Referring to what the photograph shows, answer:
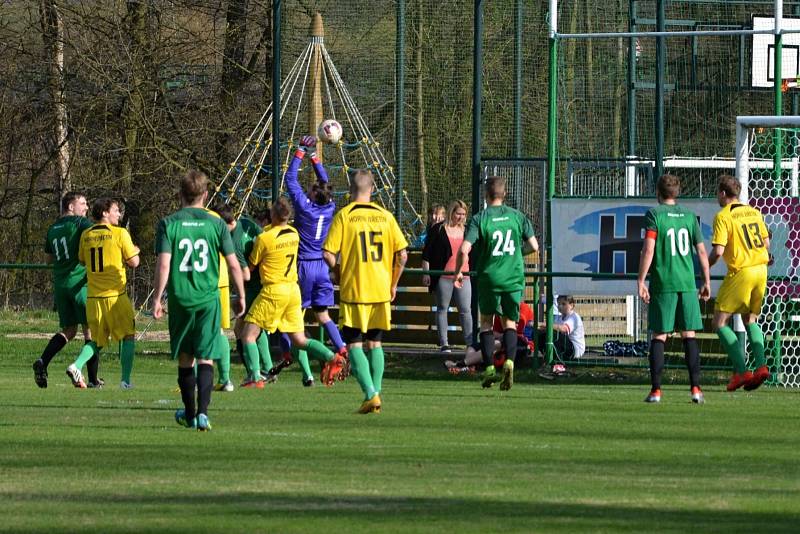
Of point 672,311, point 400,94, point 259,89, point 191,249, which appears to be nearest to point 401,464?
point 191,249

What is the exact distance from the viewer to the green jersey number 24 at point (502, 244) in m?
16.3

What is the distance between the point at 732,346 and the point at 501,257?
246cm

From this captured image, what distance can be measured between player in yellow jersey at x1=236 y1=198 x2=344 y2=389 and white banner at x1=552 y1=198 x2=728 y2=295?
4258 millimetres

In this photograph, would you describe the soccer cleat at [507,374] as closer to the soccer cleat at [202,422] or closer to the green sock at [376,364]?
the green sock at [376,364]

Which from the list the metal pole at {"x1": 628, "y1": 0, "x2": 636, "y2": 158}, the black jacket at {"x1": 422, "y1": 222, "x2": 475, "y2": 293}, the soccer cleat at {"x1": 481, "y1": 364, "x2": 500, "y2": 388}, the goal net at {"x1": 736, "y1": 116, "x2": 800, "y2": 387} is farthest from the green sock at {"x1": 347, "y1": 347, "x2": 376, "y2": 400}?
the metal pole at {"x1": 628, "y1": 0, "x2": 636, "y2": 158}

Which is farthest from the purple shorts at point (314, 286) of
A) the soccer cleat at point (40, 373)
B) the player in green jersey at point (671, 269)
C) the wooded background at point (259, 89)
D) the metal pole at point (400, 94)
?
the wooded background at point (259, 89)

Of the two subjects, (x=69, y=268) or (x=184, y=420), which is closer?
(x=184, y=420)

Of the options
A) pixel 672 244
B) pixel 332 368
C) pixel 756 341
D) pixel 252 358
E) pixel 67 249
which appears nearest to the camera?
pixel 672 244

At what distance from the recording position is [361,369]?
13.2 meters

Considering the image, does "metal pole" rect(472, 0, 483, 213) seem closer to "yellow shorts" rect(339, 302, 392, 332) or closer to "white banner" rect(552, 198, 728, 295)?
"white banner" rect(552, 198, 728, 295)

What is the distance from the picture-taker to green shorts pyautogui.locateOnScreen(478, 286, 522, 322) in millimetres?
16438

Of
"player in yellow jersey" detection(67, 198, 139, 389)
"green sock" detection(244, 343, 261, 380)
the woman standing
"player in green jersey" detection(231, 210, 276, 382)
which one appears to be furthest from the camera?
the woman standing

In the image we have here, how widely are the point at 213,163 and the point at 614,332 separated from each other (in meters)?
12.2

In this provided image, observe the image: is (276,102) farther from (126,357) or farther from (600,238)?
(126,357)
